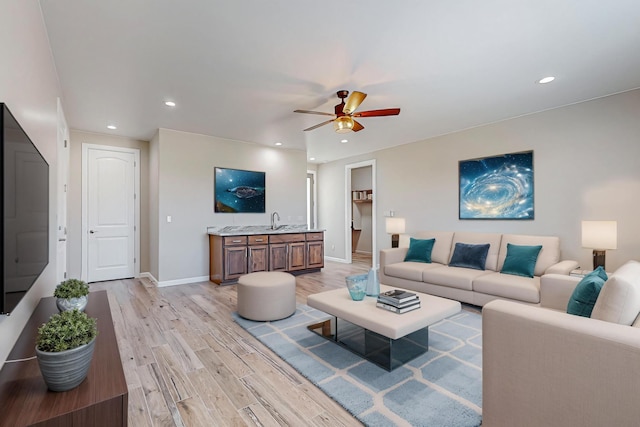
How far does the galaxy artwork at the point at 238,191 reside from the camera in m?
5.42

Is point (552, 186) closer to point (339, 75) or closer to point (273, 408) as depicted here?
point (339, 75)

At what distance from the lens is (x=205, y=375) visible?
7.22ft

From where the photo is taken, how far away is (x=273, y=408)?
1.83 meters

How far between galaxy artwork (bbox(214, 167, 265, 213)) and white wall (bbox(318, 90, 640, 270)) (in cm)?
303

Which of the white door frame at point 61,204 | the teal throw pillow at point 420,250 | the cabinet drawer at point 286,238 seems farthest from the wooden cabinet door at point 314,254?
the white door frame at point 61,204

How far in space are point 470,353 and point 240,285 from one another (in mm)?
2315

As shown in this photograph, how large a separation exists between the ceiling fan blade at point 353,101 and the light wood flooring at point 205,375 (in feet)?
8.02

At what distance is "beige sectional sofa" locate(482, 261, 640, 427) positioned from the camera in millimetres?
1147

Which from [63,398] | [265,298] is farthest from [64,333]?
[265,298]

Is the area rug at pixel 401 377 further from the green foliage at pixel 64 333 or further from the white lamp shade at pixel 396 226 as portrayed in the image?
the white lamp shade at pixel 396 226

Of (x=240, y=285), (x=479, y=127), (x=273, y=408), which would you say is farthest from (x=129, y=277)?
(x=479, y=127)

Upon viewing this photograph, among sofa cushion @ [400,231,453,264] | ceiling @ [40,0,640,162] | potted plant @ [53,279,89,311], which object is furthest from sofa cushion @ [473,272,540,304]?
potted plant @ [53,279,89,311]

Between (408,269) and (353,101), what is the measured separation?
8.09ft

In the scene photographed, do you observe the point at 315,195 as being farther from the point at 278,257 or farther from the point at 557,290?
the point at 557,290
